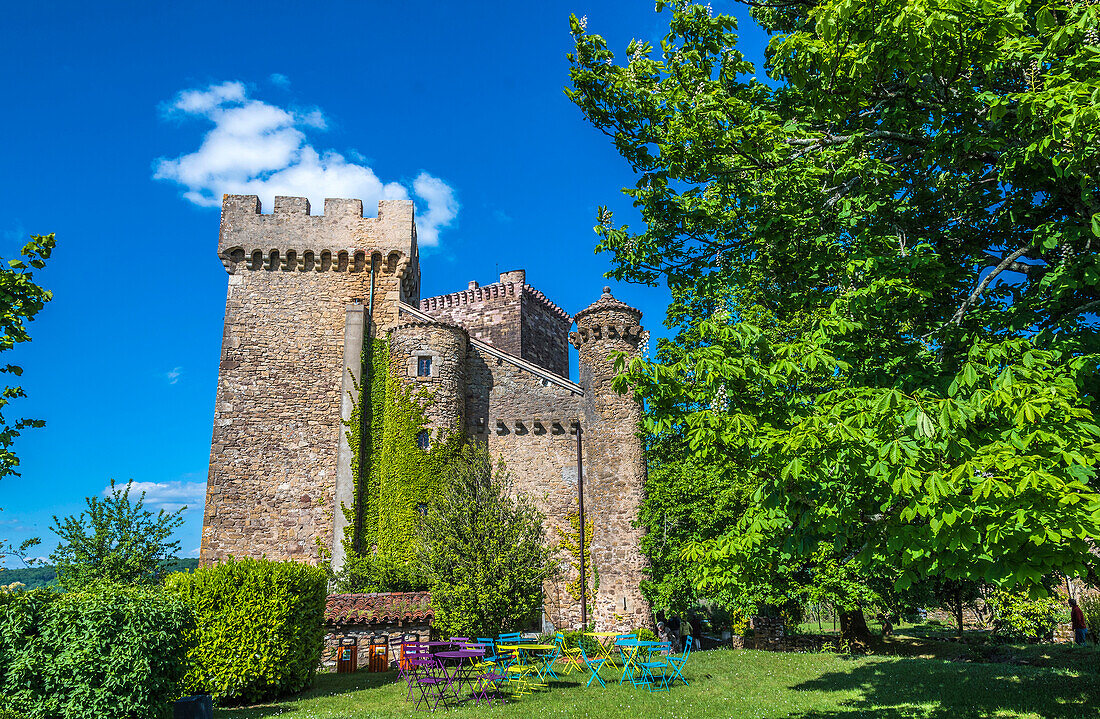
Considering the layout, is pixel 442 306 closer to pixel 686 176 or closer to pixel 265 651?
pixel 265 651

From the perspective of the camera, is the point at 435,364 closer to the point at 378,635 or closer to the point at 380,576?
the point at 380,576

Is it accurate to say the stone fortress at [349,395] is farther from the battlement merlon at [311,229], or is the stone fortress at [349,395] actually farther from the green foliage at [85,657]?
the green foliage at [85,657]

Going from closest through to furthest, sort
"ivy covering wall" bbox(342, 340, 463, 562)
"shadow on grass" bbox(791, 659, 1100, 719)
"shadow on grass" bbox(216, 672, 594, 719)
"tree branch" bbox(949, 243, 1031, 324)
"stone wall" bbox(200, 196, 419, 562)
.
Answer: "tree branch" bbox(949, 243, 1031, 324), "shadow on grass" bbox(791, 659, 1100, 719), "shadow on grass" bbox(216, 672, 594, 719), "ivy covering wall" bbox(342, 340, 463, 562), "stone wall" bbox(200, 196, 419, 562)

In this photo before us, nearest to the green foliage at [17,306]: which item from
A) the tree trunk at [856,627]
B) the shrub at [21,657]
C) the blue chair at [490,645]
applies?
the shrub at [21,657]

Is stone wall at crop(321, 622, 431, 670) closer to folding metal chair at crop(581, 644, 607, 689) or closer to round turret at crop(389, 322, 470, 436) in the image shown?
folding metal chair at crop(581, 644, 607, 689)

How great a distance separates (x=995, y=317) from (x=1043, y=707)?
304 inches

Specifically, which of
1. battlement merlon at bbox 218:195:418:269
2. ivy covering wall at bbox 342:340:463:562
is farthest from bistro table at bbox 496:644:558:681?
battlement merlon at bbox 218:195:418:269

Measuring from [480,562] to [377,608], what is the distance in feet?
9.69

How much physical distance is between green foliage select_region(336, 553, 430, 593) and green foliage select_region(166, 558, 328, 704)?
645cm

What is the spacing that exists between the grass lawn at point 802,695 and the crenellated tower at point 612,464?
20.0 feet

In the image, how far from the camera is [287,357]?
2756 centimetres

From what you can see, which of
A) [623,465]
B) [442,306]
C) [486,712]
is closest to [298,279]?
[442,306]

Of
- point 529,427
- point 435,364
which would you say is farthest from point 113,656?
point 529,427

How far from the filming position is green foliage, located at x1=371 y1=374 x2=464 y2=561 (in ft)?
78.0
